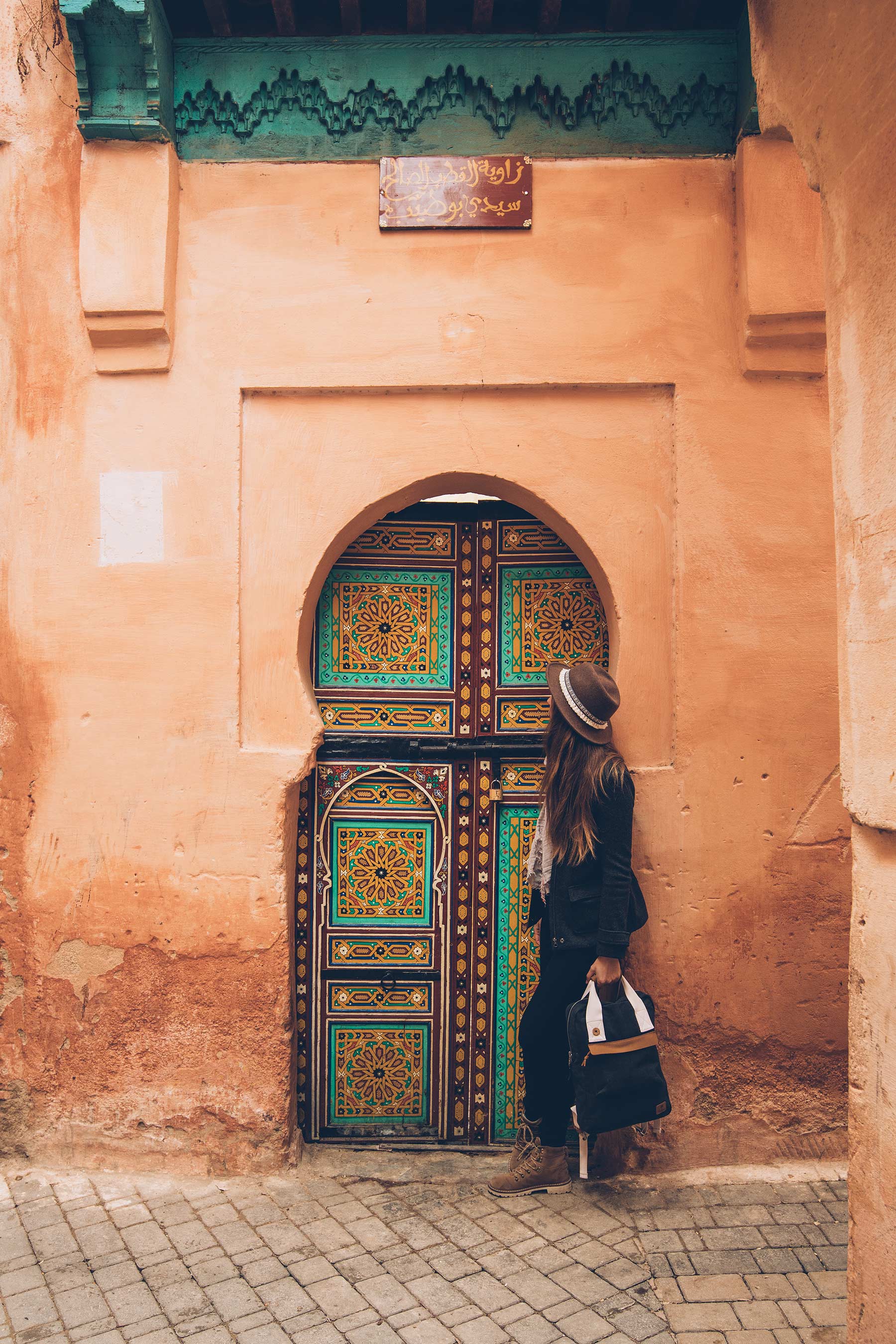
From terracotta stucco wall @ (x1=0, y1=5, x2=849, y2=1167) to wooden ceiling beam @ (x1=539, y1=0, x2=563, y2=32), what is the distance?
56 centimetres

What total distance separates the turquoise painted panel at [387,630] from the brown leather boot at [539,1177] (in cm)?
190

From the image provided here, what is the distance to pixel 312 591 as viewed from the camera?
3.90 meters

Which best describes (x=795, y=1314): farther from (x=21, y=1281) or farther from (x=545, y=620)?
(x=545, y=620)

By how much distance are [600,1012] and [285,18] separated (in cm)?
401

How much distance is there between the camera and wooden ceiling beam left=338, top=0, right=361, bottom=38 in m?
3.69

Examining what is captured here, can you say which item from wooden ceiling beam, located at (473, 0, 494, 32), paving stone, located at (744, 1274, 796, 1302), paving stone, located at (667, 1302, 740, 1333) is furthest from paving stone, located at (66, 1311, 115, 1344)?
wooden ceiling beam, located at (473, 0, 494, 32)

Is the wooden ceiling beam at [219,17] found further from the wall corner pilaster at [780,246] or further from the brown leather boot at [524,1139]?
the brown leather boot at [524,1139]

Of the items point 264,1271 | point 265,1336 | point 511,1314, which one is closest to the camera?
point 265,1336

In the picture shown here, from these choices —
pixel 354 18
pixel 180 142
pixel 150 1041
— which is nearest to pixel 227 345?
pixel 180 142

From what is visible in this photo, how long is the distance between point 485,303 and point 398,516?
95cm

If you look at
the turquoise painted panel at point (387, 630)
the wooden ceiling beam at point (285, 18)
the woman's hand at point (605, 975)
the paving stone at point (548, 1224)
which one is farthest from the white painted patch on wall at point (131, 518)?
the paving stone at point (548, 1224)

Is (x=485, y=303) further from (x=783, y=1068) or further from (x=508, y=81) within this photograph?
(x=783, y=1068)

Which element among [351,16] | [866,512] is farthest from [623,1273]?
[351,16]

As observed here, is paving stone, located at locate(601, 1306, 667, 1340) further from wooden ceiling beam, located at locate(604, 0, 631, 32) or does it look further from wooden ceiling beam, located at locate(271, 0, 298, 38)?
wooden ceiling beam, located at locate(271, 0, 298, 38)
